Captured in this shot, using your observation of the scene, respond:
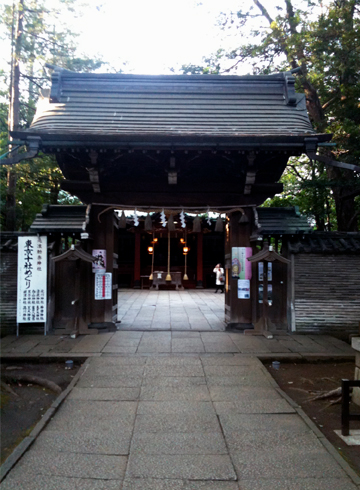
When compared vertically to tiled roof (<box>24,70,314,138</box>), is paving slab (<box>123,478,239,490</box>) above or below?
below

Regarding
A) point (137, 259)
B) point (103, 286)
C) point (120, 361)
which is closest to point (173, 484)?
point (120, 361)

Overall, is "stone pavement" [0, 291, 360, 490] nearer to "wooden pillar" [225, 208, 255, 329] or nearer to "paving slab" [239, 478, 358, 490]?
"paving slab" [239, 478, 358, 490]

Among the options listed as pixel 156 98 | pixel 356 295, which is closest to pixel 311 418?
pixel 356 295

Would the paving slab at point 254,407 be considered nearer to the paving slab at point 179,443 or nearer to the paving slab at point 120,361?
the paving slab at point 179,443

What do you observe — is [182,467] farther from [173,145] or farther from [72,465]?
[173,145]

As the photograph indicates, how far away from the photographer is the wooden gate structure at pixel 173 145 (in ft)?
24.6

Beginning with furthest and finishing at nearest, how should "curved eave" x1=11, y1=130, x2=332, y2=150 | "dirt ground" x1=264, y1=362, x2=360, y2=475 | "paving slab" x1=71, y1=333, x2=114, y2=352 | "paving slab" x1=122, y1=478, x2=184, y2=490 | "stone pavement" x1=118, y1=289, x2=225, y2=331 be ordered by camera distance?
"stone pavement" x1=118, y1=289, x2=225, y2=331, "curved eave" x1=11, y1=130, x2=332, y2=150, "paving slab" x1=71, y1=333, x2=114, y2=352, "dirt ground" x1=264, y1=362, x2=360, y2=475, "paving slab" x1=122, y1=478, x2=184, y2=490

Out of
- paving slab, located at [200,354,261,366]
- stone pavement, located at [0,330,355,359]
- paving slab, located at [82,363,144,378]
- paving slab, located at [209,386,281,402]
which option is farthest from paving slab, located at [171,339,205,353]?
paving slab, located at [209,386,281,402]

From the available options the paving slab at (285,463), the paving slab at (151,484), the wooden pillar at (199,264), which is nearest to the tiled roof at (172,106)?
the paving slab at (285,463)

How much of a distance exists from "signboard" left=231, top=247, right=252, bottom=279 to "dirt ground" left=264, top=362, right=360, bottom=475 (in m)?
2.59

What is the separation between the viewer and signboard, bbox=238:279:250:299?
8.66 m

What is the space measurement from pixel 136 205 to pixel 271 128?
12.9 ft

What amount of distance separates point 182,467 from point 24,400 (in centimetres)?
307

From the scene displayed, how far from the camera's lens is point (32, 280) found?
8.08 meters
